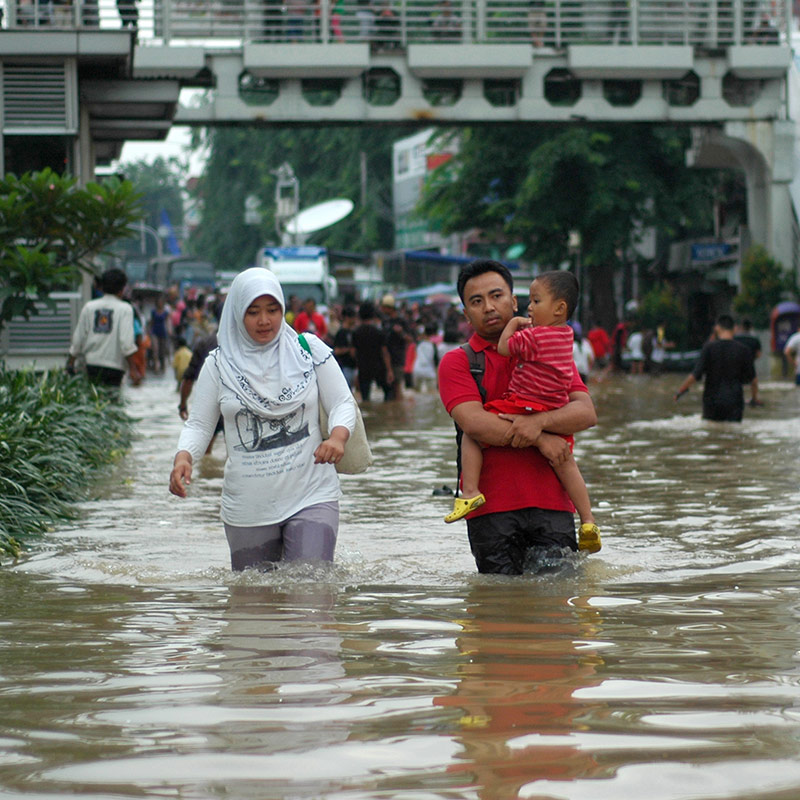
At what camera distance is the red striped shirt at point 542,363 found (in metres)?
6.80

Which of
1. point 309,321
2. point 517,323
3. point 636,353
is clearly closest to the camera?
point 517,323

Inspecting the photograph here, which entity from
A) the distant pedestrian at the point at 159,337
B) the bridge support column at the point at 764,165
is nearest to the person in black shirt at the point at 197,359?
the bridge support column at the point at 764,165

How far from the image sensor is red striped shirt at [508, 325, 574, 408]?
680cm

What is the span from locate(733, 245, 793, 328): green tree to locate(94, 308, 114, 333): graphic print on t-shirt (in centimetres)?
2339

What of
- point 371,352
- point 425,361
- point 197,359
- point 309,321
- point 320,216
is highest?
point 320,216

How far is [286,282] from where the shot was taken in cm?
4116

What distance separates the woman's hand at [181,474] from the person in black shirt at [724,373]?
11.6 m

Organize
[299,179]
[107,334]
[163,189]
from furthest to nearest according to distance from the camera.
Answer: [163,189] < [299,179] < [107,334]

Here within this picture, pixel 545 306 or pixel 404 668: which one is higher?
pixel 545 306

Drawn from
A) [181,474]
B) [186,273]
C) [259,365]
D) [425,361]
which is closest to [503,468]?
[259,365]

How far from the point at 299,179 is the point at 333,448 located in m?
67.7

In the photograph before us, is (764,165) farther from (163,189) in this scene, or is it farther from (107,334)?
(163,189)

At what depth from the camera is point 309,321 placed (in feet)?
95.8

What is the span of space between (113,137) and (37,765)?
25.4 m
